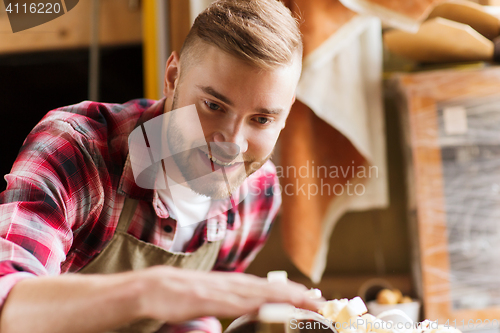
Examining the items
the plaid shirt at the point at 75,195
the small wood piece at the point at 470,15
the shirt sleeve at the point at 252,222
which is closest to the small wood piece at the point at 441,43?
the small wood piece at the point at 470,15

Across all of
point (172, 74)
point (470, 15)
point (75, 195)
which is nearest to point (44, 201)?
A: point (75, 195)

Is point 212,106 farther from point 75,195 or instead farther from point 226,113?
point 75,195

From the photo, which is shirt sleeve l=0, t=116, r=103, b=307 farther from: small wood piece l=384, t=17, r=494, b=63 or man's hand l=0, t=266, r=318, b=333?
small wood piece l=384, t=17, r=494, b=63

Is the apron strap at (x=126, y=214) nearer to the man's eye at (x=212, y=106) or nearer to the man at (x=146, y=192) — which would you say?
the man at (x=146, y=192)

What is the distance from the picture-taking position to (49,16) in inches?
11.9

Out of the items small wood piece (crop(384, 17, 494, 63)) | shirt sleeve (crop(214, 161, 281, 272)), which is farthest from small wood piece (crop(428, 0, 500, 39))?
shirt sleeve (crop(214, 161, 281, 272))

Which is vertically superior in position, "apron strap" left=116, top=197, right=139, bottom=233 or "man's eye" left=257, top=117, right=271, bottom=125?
"man's eye" left=257, top=117, right=271, bottom=125

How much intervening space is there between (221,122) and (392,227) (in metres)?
0.57

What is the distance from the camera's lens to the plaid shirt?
229mm

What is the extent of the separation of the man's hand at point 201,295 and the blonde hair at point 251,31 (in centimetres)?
14

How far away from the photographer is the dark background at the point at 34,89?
0.97 ft

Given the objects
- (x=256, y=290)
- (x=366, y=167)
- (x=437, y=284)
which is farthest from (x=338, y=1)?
(x=437, y=284)

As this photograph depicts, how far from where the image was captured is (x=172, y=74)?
29cm

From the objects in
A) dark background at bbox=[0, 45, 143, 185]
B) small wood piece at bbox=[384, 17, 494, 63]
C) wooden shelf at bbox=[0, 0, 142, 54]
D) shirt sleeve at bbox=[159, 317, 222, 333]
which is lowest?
shirt sleeve at bbox=[159, 317, 222, 333]
